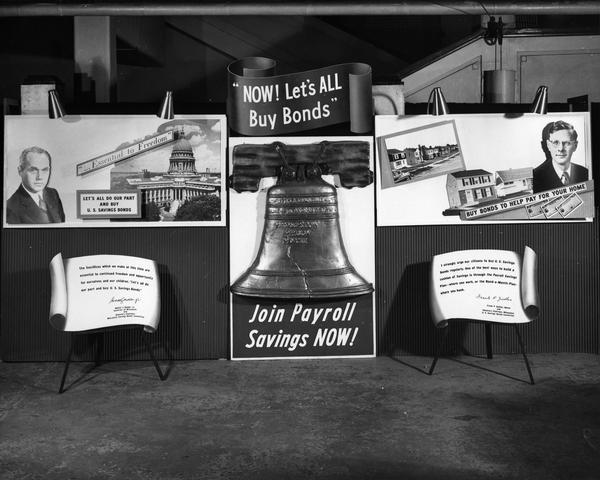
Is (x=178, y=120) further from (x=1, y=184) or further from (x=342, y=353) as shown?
(x=342, y=353)

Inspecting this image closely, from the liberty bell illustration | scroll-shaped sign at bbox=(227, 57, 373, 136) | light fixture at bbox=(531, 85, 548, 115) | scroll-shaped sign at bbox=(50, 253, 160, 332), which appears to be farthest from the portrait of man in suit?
light fixture at bbox=(531, 85, 548, 115)

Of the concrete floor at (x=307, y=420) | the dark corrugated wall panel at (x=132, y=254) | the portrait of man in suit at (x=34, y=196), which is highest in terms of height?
the portrait of man in suit at (x=34, y=196)

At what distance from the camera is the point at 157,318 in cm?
597

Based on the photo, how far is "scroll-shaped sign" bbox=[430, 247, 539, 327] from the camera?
6.01m

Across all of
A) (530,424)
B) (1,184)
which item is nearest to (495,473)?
(530,424)

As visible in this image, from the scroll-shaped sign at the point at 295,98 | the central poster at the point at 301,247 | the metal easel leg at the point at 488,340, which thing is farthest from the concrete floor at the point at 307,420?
the scroll-shaped sign at the point at 295,98

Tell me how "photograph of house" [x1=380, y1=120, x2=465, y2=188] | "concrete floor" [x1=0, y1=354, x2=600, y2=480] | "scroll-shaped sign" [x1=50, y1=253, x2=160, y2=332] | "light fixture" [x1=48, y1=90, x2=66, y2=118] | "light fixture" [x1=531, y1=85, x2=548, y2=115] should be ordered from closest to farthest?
"concrete floor" [x1=0, y1=354, x2=600, y2=480] < "scroll-shaped sign" [x1=50, y1=253, x2=160, y2=332] < "light fixture" [x1=48, y1=90, x2=66, y2=118] < "light fixture" [x1=531, y1=85, x2=548, y2=115] < "photograph of house" [x1=380, y1=120, x2=465, y2=188]

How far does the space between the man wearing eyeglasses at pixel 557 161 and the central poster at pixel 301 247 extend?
1.40 m

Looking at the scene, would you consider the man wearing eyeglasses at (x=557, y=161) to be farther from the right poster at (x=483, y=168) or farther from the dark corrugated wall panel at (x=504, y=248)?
the dark corrugated wall panel at (x=504, y=248)

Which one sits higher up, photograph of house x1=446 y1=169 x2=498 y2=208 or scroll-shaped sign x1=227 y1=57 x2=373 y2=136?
scroll-shaped sign x1=227 y1=57 x2=373 y2=136

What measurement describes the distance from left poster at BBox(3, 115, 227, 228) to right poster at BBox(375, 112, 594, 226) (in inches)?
54.4

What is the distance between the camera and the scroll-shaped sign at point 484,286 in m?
6.01

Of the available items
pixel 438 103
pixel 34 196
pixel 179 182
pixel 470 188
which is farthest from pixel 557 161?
pixel 34 196

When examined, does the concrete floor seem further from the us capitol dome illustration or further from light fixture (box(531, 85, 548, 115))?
light fixture (box(531, 85, 548, 115))
